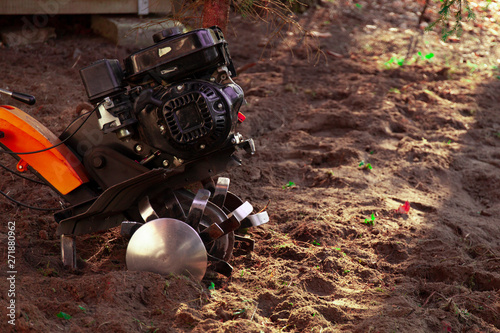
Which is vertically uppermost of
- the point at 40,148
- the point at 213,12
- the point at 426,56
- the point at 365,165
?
the point at 213,12

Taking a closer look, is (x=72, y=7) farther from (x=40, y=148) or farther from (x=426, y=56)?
(x=426, y=56)

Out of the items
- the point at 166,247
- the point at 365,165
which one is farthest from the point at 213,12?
the point at 166,247

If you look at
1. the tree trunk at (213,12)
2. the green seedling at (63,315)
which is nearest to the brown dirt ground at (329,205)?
the green seedling at (63,315)

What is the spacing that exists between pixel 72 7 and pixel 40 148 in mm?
3584

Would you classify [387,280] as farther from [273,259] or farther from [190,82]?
[190,82]

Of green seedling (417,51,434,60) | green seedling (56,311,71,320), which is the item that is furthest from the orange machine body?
green seedling (417,51,434,60)

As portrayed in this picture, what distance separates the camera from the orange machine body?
9.14ft

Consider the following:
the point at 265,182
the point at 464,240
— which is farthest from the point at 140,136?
the point at 464,240

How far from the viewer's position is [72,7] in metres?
5.88

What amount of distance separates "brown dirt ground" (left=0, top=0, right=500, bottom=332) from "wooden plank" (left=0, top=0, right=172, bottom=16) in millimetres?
364

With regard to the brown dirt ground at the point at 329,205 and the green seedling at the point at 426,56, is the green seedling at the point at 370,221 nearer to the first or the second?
the brown dirt ground at the point at 329,205

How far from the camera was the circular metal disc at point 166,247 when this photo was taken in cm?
249

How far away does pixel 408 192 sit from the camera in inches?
158

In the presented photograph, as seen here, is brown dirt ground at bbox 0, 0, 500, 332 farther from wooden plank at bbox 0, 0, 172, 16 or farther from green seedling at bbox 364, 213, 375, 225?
wooden plank at bbox 0, 0, 172, 16
